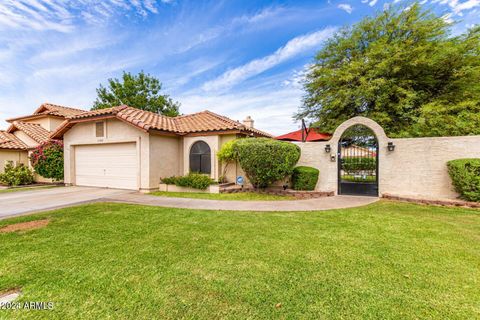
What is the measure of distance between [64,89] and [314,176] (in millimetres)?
21929

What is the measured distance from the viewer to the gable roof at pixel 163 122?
39.2 ft

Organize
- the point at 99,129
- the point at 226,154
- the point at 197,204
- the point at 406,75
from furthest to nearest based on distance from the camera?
1. the point at 406,75
2. the point at 99,129
3. the point at 226,154
4. the point at 197,204

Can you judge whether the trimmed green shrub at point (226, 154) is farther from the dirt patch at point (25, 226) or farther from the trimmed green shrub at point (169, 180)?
the dirt patch at point (25, 226)

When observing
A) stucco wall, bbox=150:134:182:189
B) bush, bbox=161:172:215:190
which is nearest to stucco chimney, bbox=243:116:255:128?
stucco wall, bbox=150:134:182:189

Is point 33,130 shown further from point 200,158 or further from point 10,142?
point 200,158

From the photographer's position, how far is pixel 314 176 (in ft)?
36.2

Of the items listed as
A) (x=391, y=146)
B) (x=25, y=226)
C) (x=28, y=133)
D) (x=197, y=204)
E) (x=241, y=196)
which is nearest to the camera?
(x=25, y=226)

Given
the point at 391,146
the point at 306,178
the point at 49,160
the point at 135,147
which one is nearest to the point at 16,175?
the point at 49,160

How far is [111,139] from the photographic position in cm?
1288

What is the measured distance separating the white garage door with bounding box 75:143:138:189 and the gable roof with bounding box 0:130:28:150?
715 centimetres

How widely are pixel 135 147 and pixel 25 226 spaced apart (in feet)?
23.5

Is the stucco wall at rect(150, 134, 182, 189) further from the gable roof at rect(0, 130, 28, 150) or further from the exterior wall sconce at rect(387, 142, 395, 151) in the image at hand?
the gable roof at rect(0, 130, 28, 150)

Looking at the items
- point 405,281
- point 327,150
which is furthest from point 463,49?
point 405,281

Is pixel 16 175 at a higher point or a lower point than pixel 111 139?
lower
